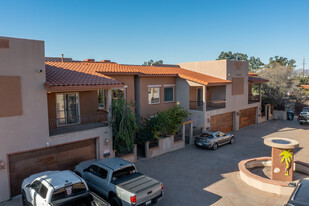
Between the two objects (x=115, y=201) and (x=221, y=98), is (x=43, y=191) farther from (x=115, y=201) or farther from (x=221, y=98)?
(x=221, y=98)

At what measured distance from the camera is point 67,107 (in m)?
14.4

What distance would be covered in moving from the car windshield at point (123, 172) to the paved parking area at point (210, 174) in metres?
1.88

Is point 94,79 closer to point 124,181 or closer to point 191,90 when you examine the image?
point 124,181

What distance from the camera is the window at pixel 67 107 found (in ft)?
46.1

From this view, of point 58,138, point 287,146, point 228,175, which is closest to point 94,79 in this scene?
point 58,138

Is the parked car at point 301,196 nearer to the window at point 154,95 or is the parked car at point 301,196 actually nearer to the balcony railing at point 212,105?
the window at point 154,95

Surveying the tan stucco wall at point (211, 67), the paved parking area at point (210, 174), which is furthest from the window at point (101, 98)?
the tan stucco wall at point (211, 67)

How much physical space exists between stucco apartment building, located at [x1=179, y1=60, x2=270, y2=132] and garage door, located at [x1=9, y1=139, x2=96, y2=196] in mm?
10705

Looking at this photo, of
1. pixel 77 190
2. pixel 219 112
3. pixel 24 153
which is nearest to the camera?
pixel 77 190

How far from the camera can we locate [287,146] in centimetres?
1097

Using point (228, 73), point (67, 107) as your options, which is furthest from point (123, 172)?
point (228, 73)

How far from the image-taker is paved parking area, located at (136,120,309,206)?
10.3 meters

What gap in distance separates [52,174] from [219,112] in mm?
16704

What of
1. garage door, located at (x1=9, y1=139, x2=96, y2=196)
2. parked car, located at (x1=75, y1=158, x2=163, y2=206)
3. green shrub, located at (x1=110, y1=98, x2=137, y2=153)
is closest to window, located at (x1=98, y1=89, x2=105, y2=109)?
green shrub, located at (x1=110, y1=98, x2=137, y2=153)
